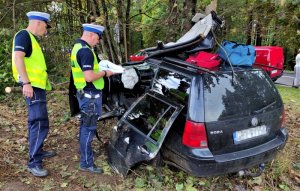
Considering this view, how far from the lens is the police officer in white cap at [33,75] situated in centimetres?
338

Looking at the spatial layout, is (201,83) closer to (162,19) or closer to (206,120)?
(206,120)

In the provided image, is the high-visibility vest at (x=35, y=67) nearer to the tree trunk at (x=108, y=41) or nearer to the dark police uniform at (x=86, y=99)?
the dark police uniform at (x=86, y=99)

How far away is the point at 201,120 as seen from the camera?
3.10m

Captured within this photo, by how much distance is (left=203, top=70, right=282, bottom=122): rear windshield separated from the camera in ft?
10.4

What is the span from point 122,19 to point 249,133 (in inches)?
216

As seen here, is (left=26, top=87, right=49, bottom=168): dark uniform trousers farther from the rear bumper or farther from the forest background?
the forest background

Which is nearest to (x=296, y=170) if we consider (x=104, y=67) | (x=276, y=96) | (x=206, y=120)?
(x=276, y=96)

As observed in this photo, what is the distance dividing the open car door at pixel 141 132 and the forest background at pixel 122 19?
3560 millimetres

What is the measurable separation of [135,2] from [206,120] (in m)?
5.90

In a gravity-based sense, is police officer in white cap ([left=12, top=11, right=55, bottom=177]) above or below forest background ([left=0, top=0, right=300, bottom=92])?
below

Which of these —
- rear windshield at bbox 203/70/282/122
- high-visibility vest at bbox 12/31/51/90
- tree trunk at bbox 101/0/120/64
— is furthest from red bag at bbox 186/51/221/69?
tree trunk at bbox 101/0/120/64

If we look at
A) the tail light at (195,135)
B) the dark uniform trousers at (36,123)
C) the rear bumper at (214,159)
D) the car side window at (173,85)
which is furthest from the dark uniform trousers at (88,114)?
the tail light at (195,135)

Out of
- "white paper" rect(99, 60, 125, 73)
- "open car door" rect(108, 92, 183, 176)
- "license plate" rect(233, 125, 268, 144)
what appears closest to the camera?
"license plate" rect(233, 125, 268, 144)

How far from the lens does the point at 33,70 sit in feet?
11.6
